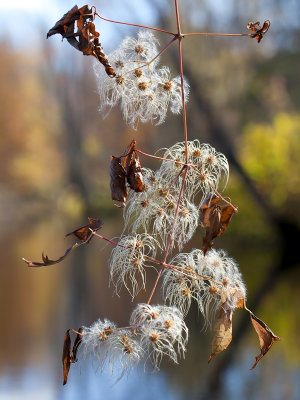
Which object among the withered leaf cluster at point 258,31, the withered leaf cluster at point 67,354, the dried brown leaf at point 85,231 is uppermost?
the withered leaf cluster at point 258,31

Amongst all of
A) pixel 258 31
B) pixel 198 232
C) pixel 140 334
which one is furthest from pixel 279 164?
pixel 140 334

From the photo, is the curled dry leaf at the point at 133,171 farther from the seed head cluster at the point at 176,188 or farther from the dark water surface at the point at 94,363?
the dark water surface at the point at 94,363

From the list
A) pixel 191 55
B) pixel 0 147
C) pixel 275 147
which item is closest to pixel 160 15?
pixel 191 55

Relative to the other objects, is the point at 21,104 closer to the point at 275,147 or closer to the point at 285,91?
the point at 285,91

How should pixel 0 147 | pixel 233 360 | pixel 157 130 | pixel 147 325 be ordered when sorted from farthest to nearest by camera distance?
pixel 0 147 < pixel 157 130 < pixel 233 360 < pixel 147 325

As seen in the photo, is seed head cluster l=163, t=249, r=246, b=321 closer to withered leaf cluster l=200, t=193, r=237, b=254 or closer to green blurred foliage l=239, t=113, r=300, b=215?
withered leaf cluster l=200, t=193, r=237, b=254

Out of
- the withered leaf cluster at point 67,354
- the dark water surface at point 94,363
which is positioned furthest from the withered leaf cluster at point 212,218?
the dark water surface at point 94,363

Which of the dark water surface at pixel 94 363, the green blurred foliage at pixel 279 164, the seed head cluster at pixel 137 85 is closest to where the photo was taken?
the seed head cluster at pixel 137 85
